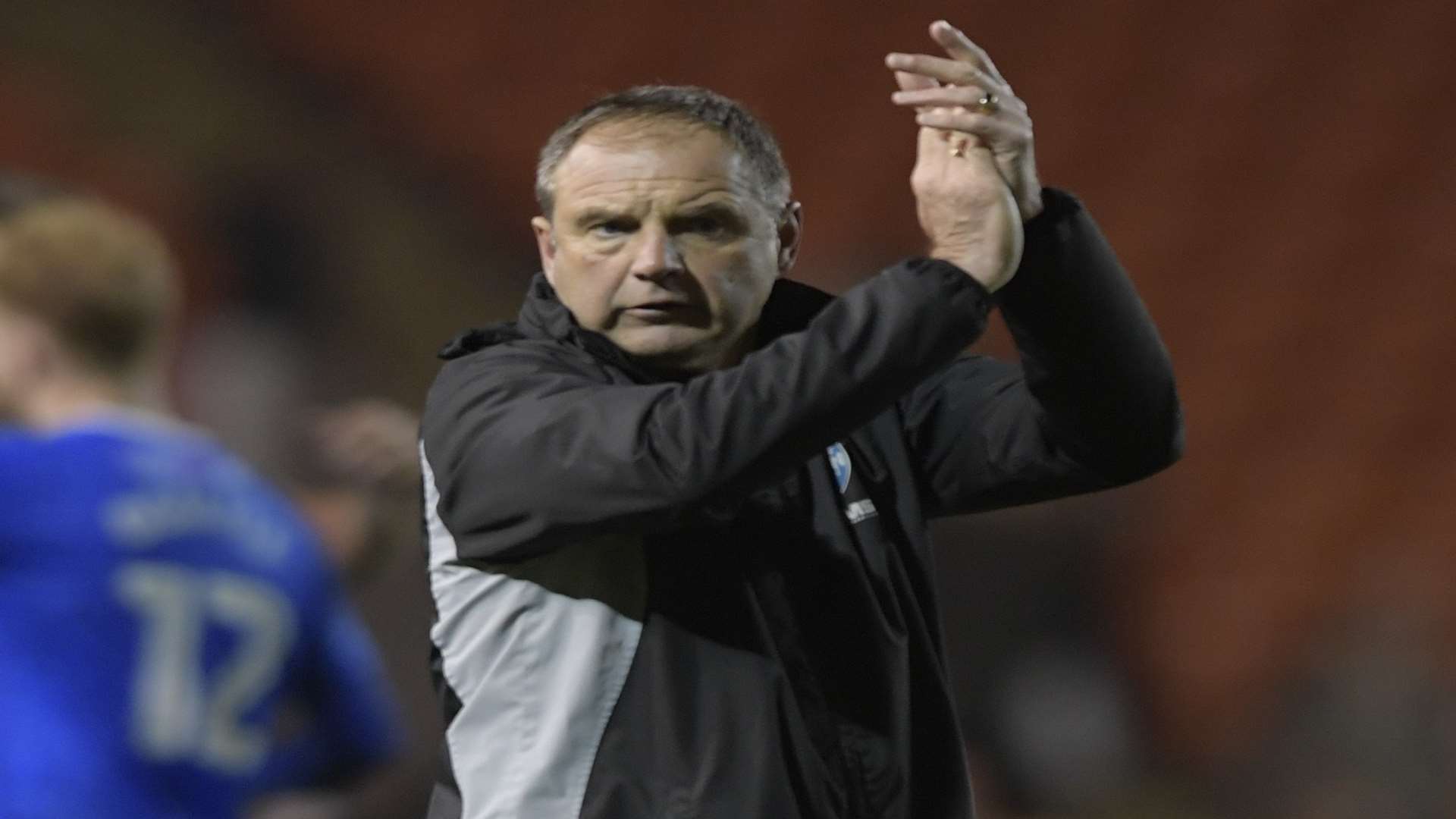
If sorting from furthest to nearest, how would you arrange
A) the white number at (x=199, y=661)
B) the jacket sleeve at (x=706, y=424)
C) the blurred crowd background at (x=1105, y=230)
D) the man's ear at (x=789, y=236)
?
the blurred crowd background at (x=1105, y=230), the white number at (x=199, y=661), the man's ear at (x=789, y=236), the jacket sleeve at (x=706, y=424)

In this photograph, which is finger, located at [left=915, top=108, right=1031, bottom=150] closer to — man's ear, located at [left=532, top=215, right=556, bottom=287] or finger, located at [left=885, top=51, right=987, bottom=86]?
finger, located at [left=885, top=51, right=987, bottom=86]

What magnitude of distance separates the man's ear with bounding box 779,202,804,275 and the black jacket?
9 cm

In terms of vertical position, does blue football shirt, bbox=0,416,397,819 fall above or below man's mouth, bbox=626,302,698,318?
below

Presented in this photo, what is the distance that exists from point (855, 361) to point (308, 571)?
82cm

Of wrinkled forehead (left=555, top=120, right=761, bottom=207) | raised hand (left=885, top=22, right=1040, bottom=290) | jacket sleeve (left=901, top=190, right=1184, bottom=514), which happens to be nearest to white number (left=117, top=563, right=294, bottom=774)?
wrinkled forehead (left=555, top=120, right=761, bottom=207)

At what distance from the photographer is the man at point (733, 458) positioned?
137cm

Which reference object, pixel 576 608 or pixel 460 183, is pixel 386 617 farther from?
pixel 576 608

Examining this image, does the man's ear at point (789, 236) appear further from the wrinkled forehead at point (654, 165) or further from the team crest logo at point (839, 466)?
the team crest logo at point (839, 466)

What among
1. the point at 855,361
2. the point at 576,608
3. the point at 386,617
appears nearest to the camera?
the point at 855,361

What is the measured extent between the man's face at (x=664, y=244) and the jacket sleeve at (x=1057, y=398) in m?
0.21

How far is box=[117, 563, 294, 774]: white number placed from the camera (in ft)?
6.09

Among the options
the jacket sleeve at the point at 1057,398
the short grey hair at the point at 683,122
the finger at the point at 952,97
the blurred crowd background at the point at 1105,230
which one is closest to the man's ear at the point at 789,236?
the short grey hair at the point at 683,122

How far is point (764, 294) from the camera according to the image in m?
1.64

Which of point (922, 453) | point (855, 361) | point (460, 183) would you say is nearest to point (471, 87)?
point (460, 183)
